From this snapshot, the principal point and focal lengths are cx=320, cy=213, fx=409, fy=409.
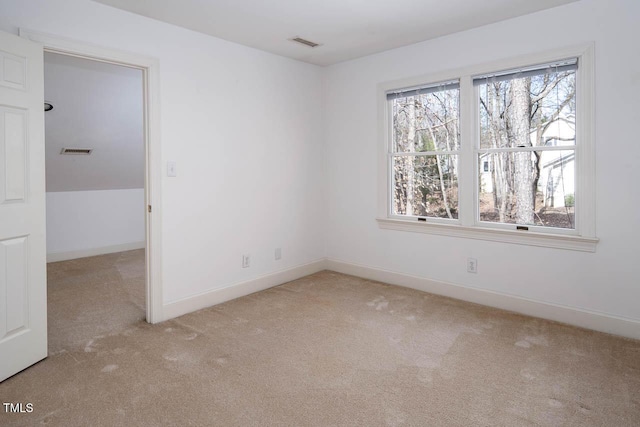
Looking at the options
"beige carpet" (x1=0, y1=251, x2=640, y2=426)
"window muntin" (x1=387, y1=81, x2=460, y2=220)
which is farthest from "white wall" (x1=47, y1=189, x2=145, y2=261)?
"window muntin" (x1=387, y1=81, x2=460, y2=220)

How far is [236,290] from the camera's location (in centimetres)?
399

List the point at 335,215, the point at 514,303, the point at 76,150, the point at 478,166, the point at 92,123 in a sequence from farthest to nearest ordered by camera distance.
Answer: the point at 76,150
the point at 335,215
the point at 92,123
the point at 478,166
the point at 514,303

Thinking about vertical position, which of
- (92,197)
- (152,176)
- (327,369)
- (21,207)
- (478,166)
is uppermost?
(478,166)

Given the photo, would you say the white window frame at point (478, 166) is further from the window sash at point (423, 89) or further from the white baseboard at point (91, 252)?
the white baseboard at point (91, 252)

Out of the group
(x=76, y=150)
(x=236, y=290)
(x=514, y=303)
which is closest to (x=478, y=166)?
(x=514, y=303)

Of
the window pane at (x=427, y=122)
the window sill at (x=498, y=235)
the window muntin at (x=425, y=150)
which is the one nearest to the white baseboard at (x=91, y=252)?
the window sill at (x=498, y=235)

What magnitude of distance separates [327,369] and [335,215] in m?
2.51

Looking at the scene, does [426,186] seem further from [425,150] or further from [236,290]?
[236,290]

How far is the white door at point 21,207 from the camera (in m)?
2.38

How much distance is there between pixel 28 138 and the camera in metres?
2.50

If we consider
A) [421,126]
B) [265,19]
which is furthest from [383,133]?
[265,19]

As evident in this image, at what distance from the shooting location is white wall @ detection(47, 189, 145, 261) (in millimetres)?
5617

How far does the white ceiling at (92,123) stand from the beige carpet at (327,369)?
82.6 inches

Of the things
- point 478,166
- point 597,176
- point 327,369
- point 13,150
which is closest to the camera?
point 13,150
